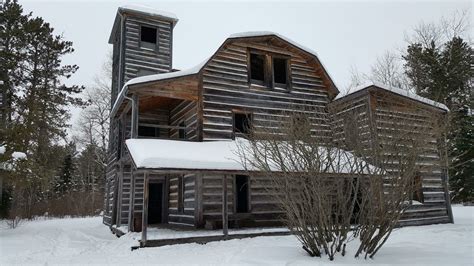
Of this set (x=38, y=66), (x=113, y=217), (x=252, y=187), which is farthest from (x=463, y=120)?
(x=38, y=66)

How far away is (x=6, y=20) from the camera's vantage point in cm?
2675

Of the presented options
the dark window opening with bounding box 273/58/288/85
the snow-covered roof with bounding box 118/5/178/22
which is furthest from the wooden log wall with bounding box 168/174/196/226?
the snow-covered roof with bounding box 118/5/178/22

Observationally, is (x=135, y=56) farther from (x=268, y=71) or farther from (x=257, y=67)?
(x=268, y=71)

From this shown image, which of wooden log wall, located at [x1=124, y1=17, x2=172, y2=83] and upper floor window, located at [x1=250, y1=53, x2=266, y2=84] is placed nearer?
upper floor window, located at [x1=250, y1=53, x2=266, y2=84]

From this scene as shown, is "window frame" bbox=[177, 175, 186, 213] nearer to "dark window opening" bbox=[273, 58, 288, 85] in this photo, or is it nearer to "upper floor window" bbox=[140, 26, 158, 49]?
"dark window opening" bbox=[273, 58, 288, 85]

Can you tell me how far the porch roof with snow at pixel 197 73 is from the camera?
13.4 meters

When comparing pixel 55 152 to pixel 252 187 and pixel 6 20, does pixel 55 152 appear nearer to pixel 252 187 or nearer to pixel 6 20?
pixel 6 20

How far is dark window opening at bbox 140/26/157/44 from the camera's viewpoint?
22.0 m

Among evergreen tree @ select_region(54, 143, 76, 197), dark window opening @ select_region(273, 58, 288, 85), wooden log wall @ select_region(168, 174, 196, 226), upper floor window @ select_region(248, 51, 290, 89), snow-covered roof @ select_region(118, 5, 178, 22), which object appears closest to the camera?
wooden log wall @ select_region(168, 174, 196, 226)

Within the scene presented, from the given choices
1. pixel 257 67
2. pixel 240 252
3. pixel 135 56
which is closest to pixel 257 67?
pixel 257 67

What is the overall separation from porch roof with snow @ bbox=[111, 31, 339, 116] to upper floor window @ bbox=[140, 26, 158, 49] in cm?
634

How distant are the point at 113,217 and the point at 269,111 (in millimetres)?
8768

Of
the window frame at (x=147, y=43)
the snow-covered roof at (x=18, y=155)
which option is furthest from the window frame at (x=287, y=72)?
the snow-covered roof at (x=18, y=155)

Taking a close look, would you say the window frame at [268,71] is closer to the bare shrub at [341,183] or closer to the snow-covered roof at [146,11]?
the snow-covered roof at [146,11]
